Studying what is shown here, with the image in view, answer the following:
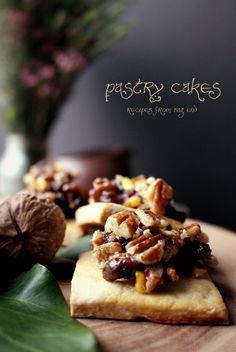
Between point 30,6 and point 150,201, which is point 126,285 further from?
point 30,6

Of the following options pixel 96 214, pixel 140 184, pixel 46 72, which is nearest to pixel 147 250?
pixel 96 214

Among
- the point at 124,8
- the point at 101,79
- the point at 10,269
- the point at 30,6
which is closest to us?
the point at 10,269

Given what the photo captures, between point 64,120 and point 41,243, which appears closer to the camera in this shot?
point 41,243

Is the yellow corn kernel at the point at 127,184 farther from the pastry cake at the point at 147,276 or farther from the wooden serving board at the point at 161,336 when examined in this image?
the wooden serving board at the point at 161,336

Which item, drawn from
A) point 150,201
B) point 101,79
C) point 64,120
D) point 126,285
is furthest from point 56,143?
point 126,285

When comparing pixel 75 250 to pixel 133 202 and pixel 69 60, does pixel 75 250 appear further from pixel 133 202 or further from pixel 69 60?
pixel 69 60

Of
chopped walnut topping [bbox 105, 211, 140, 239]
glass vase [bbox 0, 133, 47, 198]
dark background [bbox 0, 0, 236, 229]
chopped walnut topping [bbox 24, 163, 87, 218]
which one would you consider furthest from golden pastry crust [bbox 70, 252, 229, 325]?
glass vase [bbox 0, 133, 47, 198]
